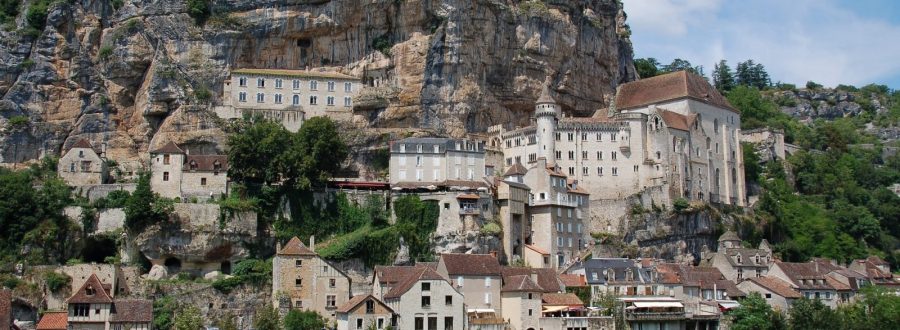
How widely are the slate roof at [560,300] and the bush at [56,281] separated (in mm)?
28556

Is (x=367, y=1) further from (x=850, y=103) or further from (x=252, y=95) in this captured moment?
(x=850, y=103)

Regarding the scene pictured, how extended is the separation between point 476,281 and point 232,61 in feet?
101

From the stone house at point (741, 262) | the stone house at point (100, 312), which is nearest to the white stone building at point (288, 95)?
the stone house at point (100, 312)

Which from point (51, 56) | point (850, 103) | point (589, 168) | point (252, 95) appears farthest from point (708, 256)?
point (850, 103)

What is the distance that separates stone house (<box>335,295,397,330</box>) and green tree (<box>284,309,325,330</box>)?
5.20ft

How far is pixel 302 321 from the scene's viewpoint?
199 ft

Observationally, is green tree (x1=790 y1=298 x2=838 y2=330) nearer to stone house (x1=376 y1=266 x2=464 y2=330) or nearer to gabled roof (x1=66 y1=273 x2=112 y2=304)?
stone house (x1=376 y1=266 x2=464 y2=330)

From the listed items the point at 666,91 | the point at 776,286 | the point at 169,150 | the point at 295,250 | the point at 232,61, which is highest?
the point at 232,61

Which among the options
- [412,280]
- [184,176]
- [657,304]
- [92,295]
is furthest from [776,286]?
[92,295]

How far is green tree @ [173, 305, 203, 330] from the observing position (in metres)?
59.3

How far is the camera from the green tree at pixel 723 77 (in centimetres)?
14138

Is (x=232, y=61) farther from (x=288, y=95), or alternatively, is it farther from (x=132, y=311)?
(x=132, y=311)

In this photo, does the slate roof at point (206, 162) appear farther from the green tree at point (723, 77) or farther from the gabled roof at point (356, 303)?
the green tree at point (723, 77)

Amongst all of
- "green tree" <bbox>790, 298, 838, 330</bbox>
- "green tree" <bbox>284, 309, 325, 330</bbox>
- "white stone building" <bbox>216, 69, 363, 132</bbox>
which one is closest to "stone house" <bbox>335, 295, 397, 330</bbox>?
"green tree" <bbox>284, 309, 325, 330</bbox>
